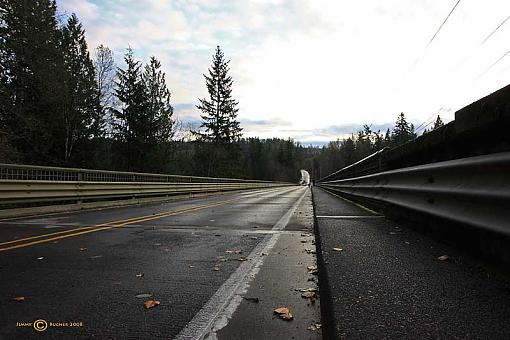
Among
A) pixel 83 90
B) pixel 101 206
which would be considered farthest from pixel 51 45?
pixel 101 206

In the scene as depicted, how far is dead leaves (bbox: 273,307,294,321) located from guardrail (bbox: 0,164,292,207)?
9.20 metres

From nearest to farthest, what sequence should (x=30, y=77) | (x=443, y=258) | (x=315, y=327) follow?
1. (x=315, y=327)
2. (x=443, y=258)
3. (x=30, y=77)

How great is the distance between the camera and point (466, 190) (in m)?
3.35

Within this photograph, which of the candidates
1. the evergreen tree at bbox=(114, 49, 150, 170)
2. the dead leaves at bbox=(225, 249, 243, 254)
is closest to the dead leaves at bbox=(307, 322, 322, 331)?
the dead leaves at bbox=(225, 249, 243, 254)

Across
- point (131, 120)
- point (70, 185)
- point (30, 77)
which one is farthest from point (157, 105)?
point (70, 185)

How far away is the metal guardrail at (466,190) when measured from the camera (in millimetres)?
2783

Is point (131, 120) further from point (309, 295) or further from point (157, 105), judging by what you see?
point (309, 295)

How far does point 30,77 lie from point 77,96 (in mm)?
4166

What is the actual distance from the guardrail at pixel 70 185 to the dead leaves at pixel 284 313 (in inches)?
362

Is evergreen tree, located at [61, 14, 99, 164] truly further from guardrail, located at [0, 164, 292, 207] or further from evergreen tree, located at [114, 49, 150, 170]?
guardrail, located at [0, 164, 292, 207]

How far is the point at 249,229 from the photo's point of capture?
8383 mm

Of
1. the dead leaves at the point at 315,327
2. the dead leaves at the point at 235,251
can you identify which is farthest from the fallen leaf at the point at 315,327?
the dead leaves at the point at 235,251

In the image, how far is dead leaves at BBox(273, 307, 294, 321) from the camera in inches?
125

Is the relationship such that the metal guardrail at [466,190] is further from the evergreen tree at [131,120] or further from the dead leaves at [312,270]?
the evergreen tree at [131,120]
